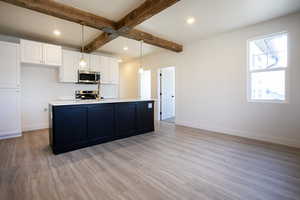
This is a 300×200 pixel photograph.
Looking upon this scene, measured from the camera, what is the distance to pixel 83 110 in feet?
10.6

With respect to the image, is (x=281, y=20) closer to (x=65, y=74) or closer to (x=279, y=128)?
(x=279, y=128)

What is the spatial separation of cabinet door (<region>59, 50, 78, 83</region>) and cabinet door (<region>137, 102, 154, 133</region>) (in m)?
2.56

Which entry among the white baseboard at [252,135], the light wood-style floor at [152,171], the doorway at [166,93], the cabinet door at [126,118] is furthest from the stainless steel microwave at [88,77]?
the white baseboard at [252,135]

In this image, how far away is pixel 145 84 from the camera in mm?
7273

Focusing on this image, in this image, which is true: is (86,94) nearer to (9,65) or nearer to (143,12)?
(9,65)

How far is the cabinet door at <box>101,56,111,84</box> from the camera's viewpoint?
18.7 feet

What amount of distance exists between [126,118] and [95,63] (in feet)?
9.02

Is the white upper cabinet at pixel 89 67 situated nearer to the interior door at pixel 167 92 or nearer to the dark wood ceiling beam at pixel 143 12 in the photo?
the interior door at pixel 167 92

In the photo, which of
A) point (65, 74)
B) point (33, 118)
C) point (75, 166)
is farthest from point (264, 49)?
point (33, 118)

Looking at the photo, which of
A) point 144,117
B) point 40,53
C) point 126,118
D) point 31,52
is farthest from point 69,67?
point 144,117

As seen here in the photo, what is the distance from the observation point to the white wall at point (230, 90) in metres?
3.24

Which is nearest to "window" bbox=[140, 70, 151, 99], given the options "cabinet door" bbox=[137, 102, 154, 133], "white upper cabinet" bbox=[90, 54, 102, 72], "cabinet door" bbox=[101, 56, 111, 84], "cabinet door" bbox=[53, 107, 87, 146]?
"cabinet door" bbox=[101, 56, 111, 84]

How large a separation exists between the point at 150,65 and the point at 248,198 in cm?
571

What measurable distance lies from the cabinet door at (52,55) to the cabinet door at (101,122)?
7.87ft
